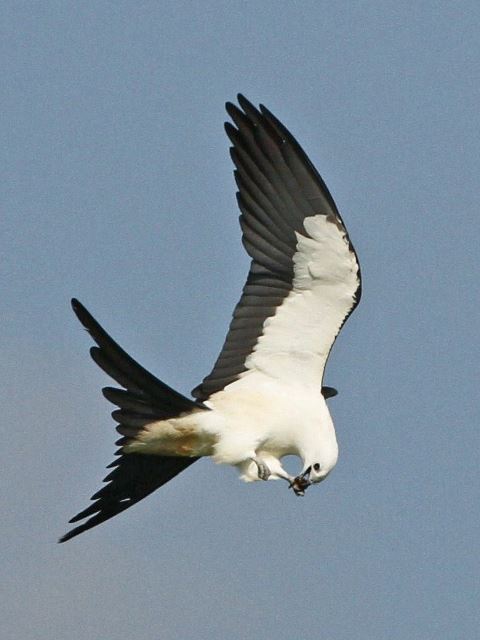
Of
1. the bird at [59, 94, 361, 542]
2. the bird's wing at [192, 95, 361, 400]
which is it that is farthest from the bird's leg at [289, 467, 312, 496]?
the bird's wing at [192, 95, 361, 400]

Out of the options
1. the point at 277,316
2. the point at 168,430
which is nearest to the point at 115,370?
the point at 168,430

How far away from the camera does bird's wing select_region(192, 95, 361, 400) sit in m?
11.3

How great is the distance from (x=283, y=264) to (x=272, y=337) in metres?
0.47

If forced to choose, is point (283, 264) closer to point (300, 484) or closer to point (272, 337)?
point (272, 337)

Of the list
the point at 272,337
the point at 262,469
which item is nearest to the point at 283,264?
the point at 272,337

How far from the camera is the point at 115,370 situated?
34.8ft

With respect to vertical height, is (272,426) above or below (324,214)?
below

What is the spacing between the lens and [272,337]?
37.9 feet

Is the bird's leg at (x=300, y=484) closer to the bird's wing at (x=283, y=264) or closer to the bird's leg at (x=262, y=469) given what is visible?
the bird's leg at (x=262, y=469)

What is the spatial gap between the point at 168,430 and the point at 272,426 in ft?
2.22

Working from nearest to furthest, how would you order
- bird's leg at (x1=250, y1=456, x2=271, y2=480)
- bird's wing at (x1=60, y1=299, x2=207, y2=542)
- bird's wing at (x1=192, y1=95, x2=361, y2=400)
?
bird's wing at (x1=60, y1=299, x2=207, y2=542) → bird's leg at (x1=250, y1=456, x2=271, y2=480) → bird's wing at (x1=192, y1=95, x2=361, y2=400)

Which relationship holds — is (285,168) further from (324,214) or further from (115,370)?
(115,370)

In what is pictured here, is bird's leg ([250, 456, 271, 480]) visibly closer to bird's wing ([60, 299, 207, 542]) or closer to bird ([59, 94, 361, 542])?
bird ([59, 94, 361, 542])

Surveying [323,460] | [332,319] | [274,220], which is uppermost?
[274,220]
